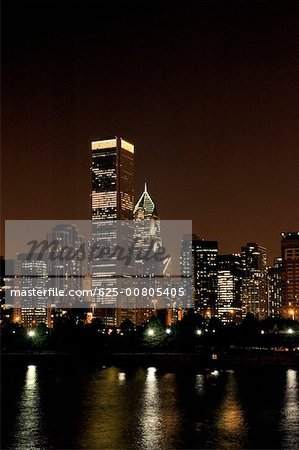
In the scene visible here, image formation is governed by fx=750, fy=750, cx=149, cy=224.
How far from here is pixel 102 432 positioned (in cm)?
2752

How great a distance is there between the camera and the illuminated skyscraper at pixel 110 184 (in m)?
183

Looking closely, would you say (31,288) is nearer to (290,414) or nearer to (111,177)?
(111,177)

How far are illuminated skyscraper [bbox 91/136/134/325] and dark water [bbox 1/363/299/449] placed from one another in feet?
434

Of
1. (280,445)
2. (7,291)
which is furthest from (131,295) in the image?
(280,445)

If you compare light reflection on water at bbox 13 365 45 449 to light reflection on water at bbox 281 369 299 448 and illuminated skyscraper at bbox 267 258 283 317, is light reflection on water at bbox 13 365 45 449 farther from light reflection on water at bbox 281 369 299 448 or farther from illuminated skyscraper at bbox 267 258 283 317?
illuminated skyscraper at bbox 267 258 283 317

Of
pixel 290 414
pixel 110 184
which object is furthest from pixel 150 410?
pixel 110 184

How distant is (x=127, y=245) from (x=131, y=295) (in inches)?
661

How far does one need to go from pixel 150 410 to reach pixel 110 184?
155174 mm

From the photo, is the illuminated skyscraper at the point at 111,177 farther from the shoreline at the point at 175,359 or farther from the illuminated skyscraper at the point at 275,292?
the shoreline at the point at 175,359

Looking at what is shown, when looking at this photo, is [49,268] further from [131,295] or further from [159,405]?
[159,405]

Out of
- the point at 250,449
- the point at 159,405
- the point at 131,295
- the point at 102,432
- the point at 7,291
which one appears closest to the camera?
the point at 250,449

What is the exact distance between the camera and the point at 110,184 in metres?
187

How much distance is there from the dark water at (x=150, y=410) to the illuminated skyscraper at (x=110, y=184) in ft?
434

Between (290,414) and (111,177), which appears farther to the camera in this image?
(111,177)
